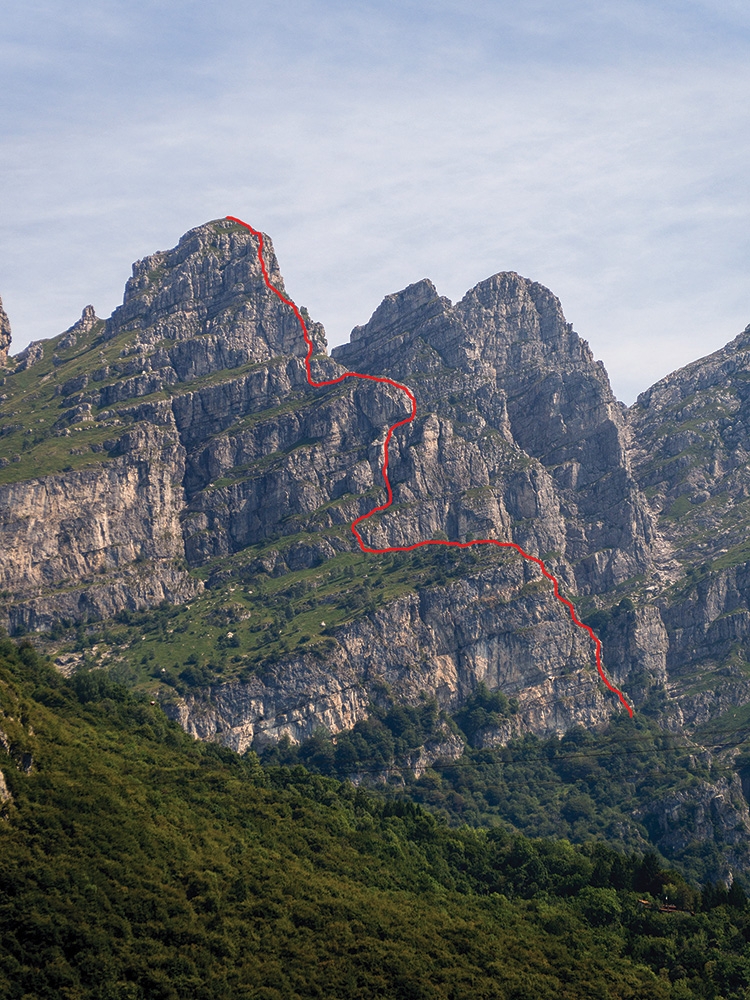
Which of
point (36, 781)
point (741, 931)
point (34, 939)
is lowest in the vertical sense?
point (741, 931)

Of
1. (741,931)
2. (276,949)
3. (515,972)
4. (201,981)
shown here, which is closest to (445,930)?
(515,972)

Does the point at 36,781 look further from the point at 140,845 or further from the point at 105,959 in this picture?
the point at 105,959

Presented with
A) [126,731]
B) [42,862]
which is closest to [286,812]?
[126,731]

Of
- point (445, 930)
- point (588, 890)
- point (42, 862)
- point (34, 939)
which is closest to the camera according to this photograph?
point (34, 939)

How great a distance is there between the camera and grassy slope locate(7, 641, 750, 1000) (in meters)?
120

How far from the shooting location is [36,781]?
13538cm

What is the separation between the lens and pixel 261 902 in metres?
137

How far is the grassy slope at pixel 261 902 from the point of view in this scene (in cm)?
11969

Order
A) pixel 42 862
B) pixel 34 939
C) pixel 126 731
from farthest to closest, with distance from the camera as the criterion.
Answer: pixel 126 731 → pixel 42 862 → pixel 34 939

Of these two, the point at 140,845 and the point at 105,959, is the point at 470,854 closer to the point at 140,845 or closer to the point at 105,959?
the point at 140,845

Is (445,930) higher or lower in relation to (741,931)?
higher

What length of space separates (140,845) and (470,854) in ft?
223

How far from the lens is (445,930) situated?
463ft

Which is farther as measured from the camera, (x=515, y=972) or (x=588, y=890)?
(x=588, y=890)
